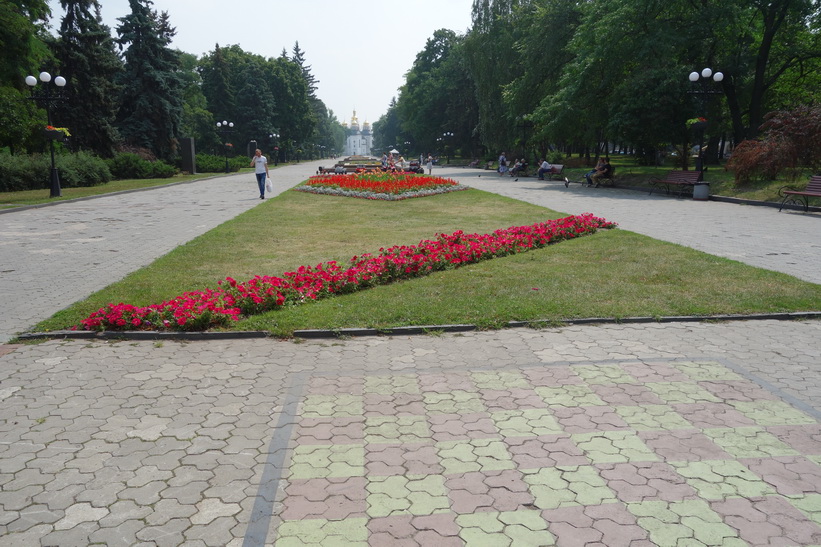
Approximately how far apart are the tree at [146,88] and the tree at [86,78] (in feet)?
14.7

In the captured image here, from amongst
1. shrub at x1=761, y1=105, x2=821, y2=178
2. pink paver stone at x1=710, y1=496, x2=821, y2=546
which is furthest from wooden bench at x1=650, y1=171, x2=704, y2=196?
pink paver stone at x1=710, y1=496, x2=821, y2=546

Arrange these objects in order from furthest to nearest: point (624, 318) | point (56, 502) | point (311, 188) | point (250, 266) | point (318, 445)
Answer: point (311, 188) < point (250, 266) < point (624, 318) < point (318, 445) < point (56, 502)

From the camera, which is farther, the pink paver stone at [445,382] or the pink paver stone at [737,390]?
the pink paver stone at [445,382]

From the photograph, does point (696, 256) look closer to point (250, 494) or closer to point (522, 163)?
point (250, 494)

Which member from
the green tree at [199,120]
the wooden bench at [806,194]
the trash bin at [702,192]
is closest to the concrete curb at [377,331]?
the wooden bench at [806,194]

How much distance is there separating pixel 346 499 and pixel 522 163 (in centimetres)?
3697

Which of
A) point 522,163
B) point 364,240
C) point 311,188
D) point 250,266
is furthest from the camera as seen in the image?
point 522,163

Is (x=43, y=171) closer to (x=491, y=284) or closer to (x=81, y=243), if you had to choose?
(x=81, y=243)

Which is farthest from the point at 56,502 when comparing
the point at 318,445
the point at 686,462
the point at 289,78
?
the point at 289,78

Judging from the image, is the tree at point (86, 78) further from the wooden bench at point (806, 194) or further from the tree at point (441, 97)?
the wooden bench at point (806, 194)

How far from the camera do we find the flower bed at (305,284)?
595 centimetres

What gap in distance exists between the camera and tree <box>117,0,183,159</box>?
41.3 m

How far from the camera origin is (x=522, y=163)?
125 ft

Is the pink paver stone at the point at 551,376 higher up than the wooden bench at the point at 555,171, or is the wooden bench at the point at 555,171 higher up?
the wooden bench at the point at 555,171
